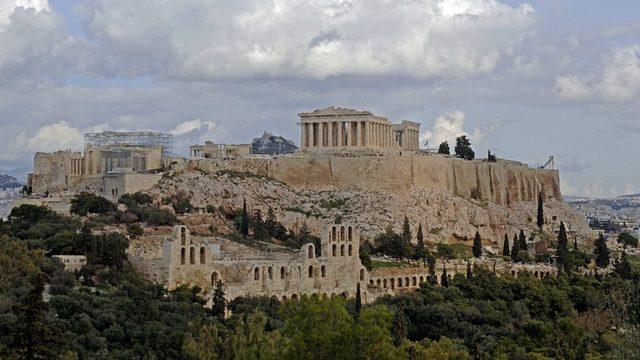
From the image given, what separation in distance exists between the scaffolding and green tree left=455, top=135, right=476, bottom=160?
27003 millimetres

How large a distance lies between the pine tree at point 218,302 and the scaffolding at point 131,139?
40.7 m

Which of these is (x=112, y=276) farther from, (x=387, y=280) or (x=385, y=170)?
(x=385, y=170)

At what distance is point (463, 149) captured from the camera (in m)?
116

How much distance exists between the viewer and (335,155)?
97.9m

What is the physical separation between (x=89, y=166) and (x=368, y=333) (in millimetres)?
53502

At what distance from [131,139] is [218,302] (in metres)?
47.3

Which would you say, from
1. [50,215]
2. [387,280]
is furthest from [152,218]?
[387,280]

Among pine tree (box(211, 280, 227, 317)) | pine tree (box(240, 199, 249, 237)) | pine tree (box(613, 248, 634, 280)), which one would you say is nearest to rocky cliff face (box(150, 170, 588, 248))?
pine tree (box(240, 199, 249, 237))

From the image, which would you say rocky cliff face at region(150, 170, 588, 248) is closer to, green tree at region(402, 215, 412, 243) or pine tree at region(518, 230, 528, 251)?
green tree at region(402, 215, 412, 243)

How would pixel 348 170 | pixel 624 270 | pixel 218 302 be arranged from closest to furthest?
pixel 218 302, pixel 624 270, pixel 348 170

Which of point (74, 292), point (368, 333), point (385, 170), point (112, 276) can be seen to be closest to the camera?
point (368, 333)

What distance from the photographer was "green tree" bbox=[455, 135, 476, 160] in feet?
379

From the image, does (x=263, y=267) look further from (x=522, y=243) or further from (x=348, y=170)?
(x=522, y=243)

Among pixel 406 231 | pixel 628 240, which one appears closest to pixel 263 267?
pixel 406 231
